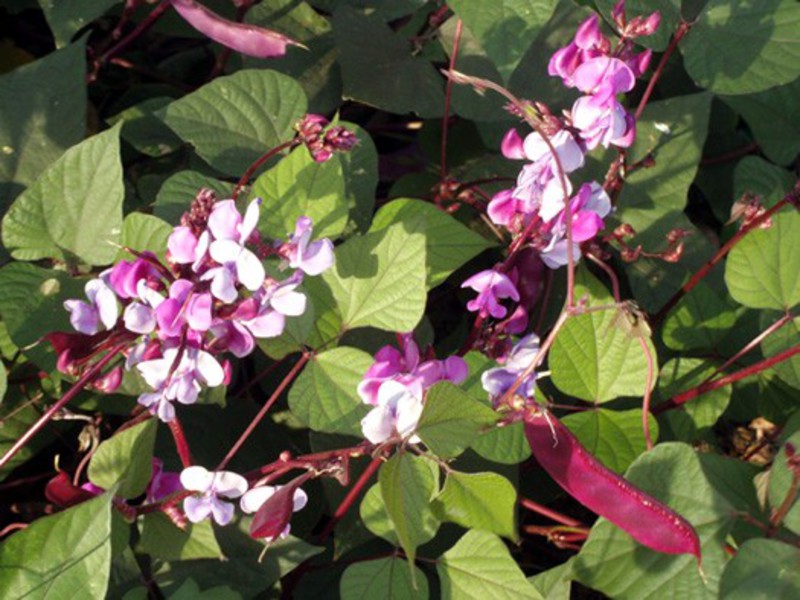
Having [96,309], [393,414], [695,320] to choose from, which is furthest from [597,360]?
[96,309]

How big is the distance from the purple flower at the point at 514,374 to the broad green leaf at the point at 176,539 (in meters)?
0.38

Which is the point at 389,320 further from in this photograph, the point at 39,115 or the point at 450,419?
the point at 39,115

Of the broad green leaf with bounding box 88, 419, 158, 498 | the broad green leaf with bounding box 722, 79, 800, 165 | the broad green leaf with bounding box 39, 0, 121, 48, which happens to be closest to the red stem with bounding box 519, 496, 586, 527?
the broad green leaf with bounding box 88, 419, 158, 498

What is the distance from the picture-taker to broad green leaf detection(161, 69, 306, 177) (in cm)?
150

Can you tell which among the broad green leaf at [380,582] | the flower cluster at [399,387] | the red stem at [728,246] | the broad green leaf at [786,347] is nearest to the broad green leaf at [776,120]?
the red stem at [728,246]

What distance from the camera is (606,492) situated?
1.15 m

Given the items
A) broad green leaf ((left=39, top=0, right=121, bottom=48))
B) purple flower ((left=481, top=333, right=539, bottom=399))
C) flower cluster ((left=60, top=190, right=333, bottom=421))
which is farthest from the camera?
broad green leaf ((left=39, top=0, right=121, bottom=48))

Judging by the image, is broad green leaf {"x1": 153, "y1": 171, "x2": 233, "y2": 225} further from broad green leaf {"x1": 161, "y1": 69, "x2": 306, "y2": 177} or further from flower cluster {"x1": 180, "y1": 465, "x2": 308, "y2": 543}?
flower cluster {"x1": 180, "y1": 465, "x2": 308, "y2": 543}

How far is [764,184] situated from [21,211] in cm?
124

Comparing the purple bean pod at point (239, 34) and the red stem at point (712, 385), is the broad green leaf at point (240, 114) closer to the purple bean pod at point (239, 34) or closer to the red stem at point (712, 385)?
the purple bean pod at point (239, 34)

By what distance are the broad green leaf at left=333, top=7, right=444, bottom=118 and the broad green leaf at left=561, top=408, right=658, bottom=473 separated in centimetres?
59

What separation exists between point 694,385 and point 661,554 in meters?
0.45

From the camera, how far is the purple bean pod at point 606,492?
1128 millimetres

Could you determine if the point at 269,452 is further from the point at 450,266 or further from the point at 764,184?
the point at 764,184
